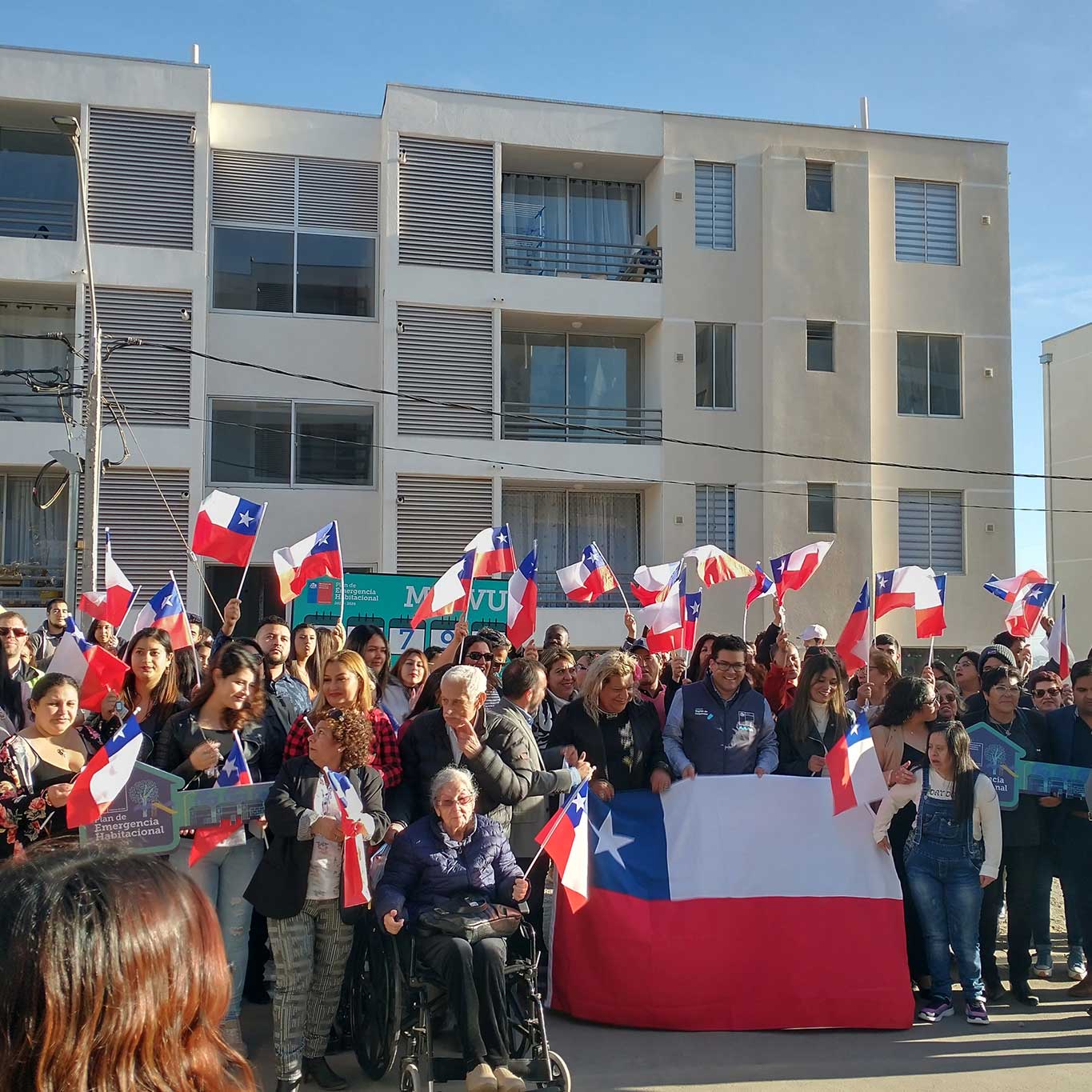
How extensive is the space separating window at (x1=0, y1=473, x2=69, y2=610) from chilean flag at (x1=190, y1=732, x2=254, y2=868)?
15.8 m

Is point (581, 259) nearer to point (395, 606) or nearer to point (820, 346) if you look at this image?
point (820, 346)

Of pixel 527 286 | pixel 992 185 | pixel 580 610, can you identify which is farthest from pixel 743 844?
pixel 992 185

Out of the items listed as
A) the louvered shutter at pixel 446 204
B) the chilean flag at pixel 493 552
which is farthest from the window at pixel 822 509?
the chilean flag at pixel 493 552

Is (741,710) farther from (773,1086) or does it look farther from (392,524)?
(392,524)

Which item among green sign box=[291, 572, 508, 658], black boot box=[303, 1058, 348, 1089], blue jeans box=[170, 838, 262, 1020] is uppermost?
green sign box=[291, 572, 508, 658]

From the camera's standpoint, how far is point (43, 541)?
66.6 ft

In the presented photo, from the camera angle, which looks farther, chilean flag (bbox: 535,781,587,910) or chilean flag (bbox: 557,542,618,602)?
chilean flag (bbox: 557,542,618,602)

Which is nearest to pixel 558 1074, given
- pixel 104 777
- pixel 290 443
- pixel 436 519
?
pixel 104 777

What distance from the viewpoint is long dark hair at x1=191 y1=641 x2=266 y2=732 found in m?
5.93

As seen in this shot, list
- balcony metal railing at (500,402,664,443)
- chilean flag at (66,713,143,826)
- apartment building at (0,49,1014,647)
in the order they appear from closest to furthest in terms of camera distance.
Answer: chilean flag at (66,713,143,826) → apartment building at (0,49,1014,647) → balcony metal railing at (500,402,664,443)

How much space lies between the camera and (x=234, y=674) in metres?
5.91

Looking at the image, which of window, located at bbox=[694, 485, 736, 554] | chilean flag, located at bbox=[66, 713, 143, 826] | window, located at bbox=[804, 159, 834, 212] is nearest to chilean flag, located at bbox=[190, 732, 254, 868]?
chilean flag, located at bbox=[66, 713, 143, 826]

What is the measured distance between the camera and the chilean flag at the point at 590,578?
45.6ft

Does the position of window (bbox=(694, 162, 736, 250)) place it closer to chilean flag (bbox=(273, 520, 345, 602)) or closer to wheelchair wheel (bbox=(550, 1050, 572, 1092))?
chilean flag (bbox=(273, 520, 345, 602))
